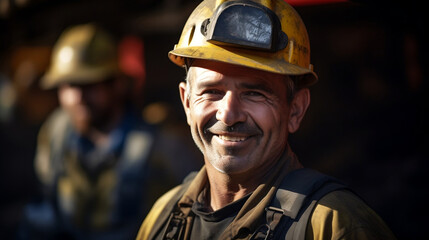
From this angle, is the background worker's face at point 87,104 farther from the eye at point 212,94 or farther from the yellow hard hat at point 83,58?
the eye at point 212,94

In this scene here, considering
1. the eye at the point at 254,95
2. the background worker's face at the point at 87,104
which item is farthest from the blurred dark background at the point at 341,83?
the eye at the point at 254,95

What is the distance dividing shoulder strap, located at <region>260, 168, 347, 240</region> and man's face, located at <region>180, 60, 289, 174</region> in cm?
15

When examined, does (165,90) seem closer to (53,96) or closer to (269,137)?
(53,96)

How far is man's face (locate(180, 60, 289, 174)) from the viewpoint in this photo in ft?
7.07

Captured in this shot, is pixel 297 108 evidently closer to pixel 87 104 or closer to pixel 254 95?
pixel 254 95

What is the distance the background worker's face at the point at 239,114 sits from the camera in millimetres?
2156

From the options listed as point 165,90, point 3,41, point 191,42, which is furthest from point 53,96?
point 191,42

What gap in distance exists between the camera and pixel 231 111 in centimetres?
214

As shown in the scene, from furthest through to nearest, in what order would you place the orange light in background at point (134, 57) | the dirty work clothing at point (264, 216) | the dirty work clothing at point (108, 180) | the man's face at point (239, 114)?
1. the orange light in background at point (134, 57)
2. the dirty work clothing at point (108, 180)
3. the man's face at point (239, 114)
4. the dirty work clothing at point (264, 216)

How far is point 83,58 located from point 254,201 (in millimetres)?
3808

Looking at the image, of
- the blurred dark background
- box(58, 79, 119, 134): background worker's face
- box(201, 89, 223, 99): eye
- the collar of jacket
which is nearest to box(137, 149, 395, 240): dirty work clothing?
the collar of jacket

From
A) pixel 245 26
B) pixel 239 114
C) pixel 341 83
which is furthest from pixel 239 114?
pixel 341 83

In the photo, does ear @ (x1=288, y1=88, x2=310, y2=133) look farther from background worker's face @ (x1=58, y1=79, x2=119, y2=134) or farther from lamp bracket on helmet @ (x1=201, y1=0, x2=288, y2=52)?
background worker's face @ (x1=58, y1=79, x2=119, y2=134)

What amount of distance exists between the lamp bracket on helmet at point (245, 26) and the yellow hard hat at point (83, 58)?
11.2 ft
